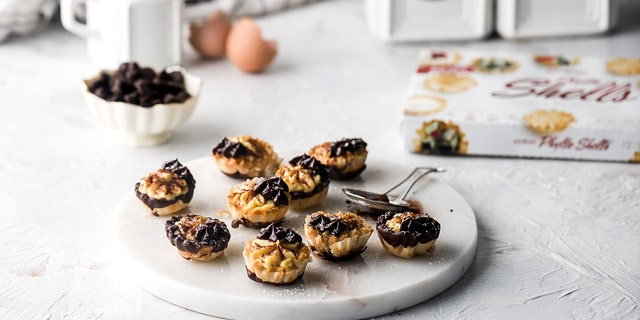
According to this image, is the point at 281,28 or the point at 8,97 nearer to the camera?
the point at 8,97

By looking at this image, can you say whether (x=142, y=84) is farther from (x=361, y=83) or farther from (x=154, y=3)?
(x=361, y=83)

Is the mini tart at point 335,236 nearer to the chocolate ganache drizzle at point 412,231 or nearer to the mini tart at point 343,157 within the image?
the chocolate ganache drizzle at point 412,231

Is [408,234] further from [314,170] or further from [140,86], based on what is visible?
[140,86]

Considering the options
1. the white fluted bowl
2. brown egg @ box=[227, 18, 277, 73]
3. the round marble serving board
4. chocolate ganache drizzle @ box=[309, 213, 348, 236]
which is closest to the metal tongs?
the round marble serving board

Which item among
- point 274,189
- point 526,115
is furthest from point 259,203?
point 526,115

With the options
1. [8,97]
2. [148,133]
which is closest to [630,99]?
[148,133]
